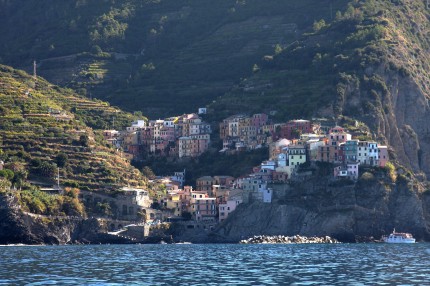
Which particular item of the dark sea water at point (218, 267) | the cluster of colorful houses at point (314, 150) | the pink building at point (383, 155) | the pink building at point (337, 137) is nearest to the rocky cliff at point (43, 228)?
the dark sea water at point (218, 267)

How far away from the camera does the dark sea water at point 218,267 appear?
231ft

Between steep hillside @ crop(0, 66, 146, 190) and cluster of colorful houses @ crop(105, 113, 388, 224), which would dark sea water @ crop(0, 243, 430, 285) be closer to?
steep hillside @ crop(0, 66, 146, 190)

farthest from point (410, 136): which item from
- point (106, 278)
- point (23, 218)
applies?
point (106, 278)

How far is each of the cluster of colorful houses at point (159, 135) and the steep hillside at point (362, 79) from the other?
193 inches

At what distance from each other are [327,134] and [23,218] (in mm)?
42246

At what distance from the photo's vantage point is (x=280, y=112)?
533 feet

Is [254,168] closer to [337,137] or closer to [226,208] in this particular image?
[226,208]

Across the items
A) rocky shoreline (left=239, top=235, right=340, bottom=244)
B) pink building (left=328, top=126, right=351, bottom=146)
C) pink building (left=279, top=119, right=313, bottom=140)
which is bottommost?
rocky shoreline (left=239, top=235, right=340, bottom=244)

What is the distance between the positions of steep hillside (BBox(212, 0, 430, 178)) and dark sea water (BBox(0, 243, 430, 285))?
49.9m

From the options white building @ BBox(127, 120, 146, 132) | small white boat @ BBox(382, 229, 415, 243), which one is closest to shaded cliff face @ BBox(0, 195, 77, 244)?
small white boat @ BBox(382, 229, 415, 243)

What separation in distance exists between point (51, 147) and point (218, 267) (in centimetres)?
6544

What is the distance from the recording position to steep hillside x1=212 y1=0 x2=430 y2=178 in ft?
511

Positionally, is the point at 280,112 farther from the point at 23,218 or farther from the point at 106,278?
the point at 106,278

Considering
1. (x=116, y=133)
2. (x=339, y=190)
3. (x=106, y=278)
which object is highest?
(x=116, y=133)
